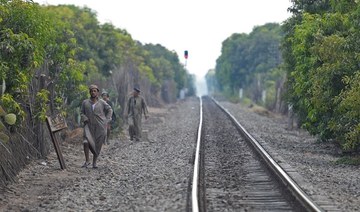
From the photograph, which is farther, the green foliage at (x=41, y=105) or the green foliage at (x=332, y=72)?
the green foliage at (x=332, y=72)

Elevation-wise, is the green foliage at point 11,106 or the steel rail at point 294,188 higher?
the green foliage at point 11,106

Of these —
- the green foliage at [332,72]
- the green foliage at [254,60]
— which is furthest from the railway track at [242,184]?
the green foliage at [254,60]

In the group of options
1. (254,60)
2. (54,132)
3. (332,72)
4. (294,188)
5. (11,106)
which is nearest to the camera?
(294,188)

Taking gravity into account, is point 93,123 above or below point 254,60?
below

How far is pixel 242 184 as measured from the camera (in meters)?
10.7

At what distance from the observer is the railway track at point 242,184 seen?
8680 mm

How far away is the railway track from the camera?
28.5 feet

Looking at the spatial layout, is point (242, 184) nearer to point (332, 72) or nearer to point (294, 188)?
point (294, 188)

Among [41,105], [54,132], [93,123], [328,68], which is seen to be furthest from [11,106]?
[328,68]

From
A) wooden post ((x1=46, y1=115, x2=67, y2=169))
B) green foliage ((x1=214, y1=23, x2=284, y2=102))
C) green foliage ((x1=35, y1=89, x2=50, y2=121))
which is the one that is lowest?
wooden post ((x1=46, y1=115, x2=67, y2=169))

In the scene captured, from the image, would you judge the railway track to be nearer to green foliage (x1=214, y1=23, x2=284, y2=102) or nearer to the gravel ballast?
the gravel ballast

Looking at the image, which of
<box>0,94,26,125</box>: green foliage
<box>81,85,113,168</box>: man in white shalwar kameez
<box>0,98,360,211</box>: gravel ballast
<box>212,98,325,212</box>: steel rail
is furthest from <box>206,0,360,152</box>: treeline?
<box>0,94,26,125</box>: green foliage

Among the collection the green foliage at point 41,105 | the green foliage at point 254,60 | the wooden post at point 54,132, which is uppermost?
the green foliage at point 254,60

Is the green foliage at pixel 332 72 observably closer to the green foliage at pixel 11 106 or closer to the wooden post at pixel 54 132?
the wooden post at pixel 54 132
